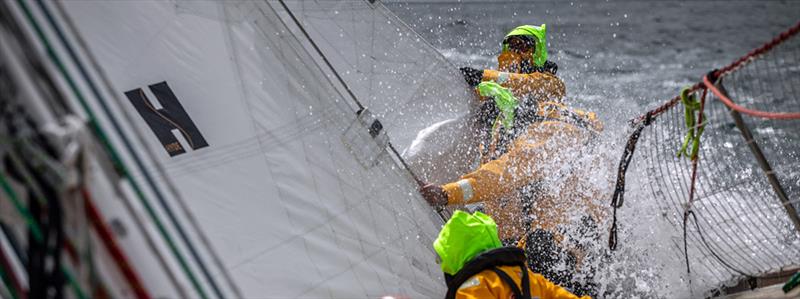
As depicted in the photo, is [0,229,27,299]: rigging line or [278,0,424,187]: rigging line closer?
[0,229,27,299]: rigging line

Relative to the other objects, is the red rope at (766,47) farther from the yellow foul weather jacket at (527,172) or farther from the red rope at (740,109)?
the yellow foul weather jacket at (527,172)

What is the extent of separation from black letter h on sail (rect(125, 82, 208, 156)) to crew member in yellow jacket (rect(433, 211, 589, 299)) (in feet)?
2.52

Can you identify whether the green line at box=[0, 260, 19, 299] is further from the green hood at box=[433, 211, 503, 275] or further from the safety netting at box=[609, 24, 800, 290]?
the safety netting at box=[609, 24, 800, 290]

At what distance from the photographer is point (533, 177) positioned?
3.58 meters

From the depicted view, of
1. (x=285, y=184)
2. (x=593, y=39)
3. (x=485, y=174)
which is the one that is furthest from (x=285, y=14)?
(x=593, y=39)

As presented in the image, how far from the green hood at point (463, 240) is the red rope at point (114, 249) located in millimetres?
1240

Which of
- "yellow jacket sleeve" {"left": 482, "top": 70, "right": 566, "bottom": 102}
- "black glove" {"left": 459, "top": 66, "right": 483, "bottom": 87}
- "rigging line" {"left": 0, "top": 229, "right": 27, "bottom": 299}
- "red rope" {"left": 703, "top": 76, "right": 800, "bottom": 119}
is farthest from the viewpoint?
"black glove" {"left": 459, "top": 66, "right": 483, "bottom": 87}

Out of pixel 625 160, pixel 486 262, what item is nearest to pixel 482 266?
pixel 486 262

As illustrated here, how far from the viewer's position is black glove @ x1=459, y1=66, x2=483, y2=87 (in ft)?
13.7

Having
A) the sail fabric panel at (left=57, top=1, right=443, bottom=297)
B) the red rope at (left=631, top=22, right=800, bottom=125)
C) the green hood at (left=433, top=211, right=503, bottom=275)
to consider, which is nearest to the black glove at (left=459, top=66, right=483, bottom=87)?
the sail fabric panel at (left=57, top=1, right=443, bottom=297)

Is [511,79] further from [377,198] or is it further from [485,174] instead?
[377,198]

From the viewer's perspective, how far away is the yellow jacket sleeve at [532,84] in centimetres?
407

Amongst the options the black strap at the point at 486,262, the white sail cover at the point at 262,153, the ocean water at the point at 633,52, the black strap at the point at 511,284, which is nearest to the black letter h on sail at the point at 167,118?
the white sail cover at the point at 262,153

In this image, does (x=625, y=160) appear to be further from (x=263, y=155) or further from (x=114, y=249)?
(x=114, y=249)
